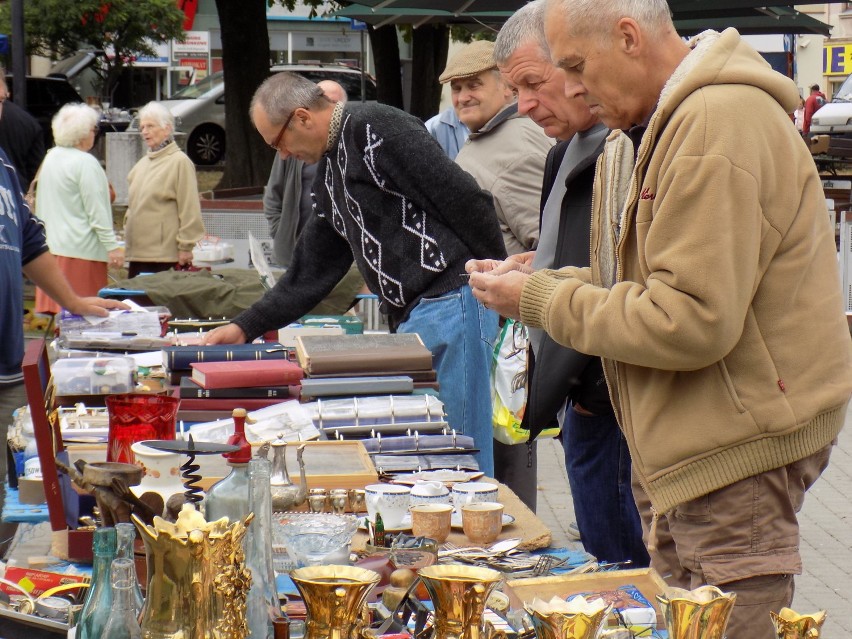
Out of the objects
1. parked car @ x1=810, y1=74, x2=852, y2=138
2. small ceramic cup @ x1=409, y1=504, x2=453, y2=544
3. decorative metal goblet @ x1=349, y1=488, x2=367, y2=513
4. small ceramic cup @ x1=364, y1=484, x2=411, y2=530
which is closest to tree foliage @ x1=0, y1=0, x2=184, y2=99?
parked car @ x1=810, y1=74, x2=852, y2=138

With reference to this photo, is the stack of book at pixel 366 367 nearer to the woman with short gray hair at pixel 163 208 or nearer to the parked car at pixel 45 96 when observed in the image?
the woman with short gray hair at pixel 163 208

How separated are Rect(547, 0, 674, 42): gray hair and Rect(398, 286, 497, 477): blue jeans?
196cm

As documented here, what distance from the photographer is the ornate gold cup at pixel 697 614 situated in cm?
144

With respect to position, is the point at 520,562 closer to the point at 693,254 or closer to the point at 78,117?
the point at 693,254

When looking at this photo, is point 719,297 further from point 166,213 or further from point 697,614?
point 166,213

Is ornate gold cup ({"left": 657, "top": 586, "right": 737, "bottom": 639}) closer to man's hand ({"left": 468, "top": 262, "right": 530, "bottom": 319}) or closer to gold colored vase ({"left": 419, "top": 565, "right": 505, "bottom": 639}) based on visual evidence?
gold colored vase ({"left": 419, "top": 565, "right": 505, "bottom": 639})

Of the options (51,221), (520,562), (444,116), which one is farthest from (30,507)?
(51,221)

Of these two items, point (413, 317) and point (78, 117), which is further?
point (78, 117)

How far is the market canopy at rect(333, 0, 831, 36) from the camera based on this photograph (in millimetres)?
9008

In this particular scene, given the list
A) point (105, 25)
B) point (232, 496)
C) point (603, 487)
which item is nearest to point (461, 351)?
point (603, 487)

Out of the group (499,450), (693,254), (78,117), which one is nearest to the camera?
(693,254)

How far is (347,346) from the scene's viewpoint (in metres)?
3.97

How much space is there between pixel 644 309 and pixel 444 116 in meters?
4.32

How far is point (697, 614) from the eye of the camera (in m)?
1.44
